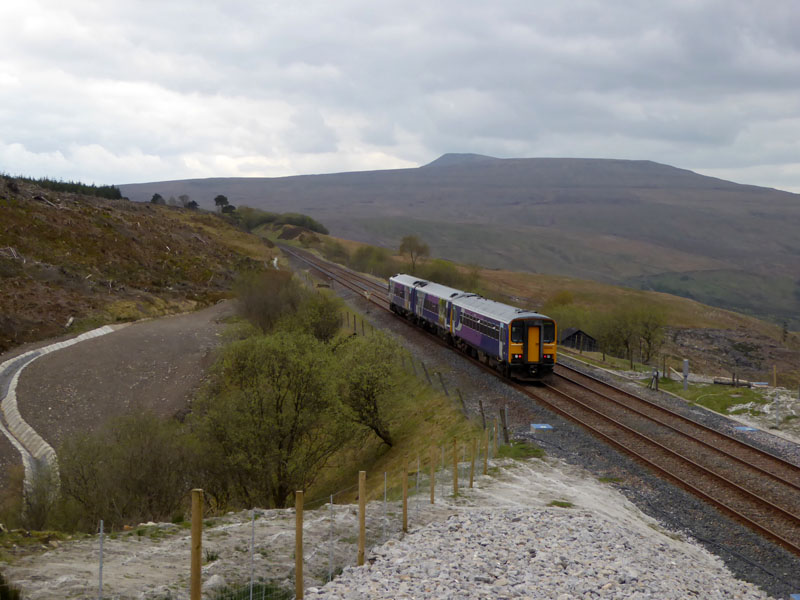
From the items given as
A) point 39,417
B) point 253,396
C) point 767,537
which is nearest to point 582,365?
point 253,396

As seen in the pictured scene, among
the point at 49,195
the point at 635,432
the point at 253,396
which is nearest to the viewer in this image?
the point at 635,432

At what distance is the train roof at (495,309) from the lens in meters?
31.9

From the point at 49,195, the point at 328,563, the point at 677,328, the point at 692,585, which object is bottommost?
the point at 677,328

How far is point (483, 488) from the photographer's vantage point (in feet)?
56.5

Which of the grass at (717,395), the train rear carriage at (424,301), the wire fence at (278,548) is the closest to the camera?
the wire fence at (278,548)

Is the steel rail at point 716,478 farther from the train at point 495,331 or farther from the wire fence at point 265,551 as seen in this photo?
the wire fence at point 265,551

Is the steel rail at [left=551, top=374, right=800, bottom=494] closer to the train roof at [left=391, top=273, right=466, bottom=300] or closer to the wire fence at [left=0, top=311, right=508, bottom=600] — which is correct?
the wire fence at [left=0, top=311, right=508, bottom=600]

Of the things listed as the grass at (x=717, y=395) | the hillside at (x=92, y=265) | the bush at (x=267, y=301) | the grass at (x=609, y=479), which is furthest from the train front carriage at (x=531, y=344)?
the hillside at (x=92, y=265)

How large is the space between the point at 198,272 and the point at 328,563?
7230 cm

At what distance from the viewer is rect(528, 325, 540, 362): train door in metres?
31.2

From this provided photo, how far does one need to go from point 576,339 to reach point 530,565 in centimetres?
5610

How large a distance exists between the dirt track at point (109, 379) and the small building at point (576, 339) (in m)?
32.3

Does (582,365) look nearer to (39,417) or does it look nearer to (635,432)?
(635,432)

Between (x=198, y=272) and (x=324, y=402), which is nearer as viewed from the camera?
(x=324, y=402)
